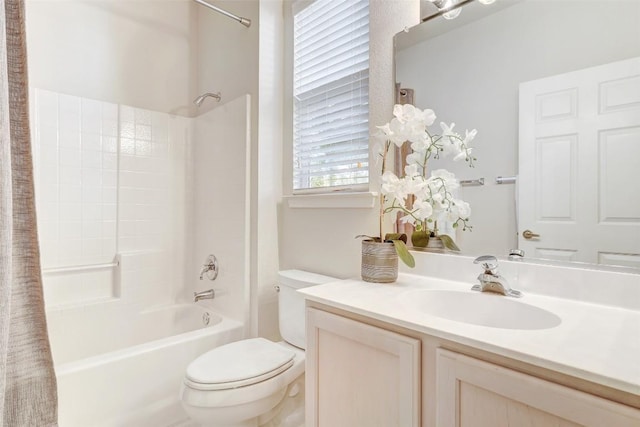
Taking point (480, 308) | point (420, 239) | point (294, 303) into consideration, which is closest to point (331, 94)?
point (420, 239)

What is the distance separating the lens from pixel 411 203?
1.33 metres

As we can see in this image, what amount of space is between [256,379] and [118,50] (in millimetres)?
2147

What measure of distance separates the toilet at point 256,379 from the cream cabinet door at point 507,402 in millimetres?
735

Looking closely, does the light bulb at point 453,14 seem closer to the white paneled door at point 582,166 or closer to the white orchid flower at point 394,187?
the white paneled door at point 582,166

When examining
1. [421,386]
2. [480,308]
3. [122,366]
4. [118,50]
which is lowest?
[122,366]

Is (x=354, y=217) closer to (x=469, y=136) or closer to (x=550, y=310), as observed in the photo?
(x=469, y=136)

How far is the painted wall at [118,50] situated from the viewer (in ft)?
6.13

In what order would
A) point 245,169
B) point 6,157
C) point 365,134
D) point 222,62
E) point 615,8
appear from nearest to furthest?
point 6,157
point 615,8
point 365,134
point 245,169
point 222,62

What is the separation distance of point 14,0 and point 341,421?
1272mm

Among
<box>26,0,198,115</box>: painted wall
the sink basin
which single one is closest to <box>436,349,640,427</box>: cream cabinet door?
the sink basin

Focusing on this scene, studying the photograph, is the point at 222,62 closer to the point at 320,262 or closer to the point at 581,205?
the point at 320,262

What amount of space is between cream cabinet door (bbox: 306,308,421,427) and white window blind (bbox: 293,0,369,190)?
771 mm

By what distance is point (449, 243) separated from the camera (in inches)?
49.4

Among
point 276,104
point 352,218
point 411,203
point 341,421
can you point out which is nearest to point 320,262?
point 352,218
